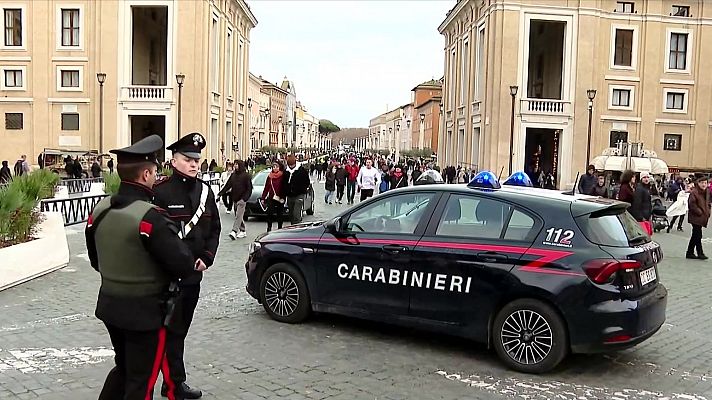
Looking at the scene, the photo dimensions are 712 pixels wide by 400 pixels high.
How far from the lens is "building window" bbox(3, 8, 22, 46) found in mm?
44312

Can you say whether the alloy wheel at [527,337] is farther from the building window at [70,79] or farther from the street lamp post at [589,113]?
the building window at [70,79]

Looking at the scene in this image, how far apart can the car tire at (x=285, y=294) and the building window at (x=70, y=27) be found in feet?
133

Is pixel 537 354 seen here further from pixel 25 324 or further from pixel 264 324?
pixel 25 324

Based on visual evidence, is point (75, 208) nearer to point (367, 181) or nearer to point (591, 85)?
point (367, 181)

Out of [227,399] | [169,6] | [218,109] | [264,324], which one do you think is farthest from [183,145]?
[218,109]

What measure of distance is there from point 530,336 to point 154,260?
368 cm

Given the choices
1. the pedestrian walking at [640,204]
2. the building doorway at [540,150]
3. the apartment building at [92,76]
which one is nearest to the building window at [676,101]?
the building doorway at [540,150]

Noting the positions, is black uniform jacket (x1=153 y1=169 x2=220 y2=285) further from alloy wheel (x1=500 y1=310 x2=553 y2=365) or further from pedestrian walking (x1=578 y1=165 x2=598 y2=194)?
pedestrian walking (x1=578 y1=165 x2=598 y2=194)

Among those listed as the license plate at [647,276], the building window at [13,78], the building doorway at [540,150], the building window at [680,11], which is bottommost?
the license plate at [647,276]

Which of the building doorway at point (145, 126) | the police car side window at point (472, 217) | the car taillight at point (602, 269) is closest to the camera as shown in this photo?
the car taillight at point (602, 269)

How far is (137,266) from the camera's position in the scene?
4145 millimetres

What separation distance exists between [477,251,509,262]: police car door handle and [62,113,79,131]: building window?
138 feet

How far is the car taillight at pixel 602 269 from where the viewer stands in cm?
615

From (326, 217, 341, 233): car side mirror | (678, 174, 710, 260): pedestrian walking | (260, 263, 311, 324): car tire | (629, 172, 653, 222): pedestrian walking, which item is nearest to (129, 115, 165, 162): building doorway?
(629, 172, 653, 222): pedestrian walking
